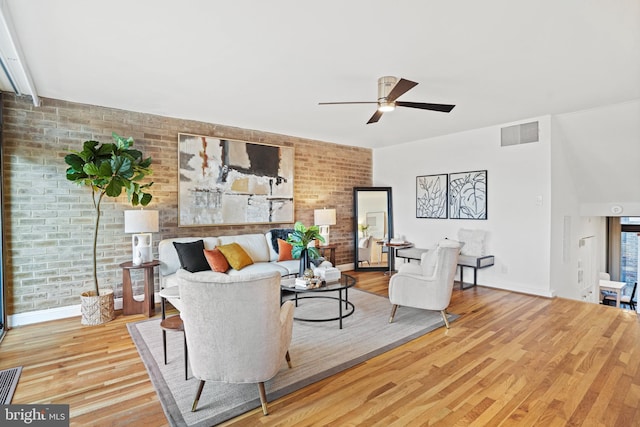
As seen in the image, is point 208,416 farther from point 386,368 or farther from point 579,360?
point 579,360

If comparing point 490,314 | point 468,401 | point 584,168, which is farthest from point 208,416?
point 584,168

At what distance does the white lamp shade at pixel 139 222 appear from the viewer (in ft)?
12.9

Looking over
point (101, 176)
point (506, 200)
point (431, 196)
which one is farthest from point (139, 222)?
point (506, 200)

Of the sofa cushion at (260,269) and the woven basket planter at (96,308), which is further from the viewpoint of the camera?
the sofa cushion at (260,269)

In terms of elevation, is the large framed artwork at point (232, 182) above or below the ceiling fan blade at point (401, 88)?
below

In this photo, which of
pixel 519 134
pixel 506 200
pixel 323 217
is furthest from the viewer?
pixel 323 217

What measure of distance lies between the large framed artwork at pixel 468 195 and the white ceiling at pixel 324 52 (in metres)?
1.42

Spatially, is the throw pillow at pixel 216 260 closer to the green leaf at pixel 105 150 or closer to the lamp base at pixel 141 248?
the lamp base at pixel 141 248

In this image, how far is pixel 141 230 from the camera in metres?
3.96

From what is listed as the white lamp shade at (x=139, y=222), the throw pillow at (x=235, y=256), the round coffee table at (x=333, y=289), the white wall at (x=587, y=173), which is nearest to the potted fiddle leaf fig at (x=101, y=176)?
the white lamp shade at (x=139, y=222)

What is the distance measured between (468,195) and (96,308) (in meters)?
5.77

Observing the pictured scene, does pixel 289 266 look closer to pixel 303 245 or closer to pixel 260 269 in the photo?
pixel 260 269

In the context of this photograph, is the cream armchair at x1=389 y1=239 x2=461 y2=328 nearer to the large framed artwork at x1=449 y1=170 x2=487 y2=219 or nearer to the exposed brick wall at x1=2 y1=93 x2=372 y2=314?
the large framed artwork at x1=449 y1=170 x2=487 y2=219

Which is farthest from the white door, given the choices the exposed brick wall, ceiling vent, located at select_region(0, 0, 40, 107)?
ceiling vent, located at select_region(0, 0, 40, 107)
